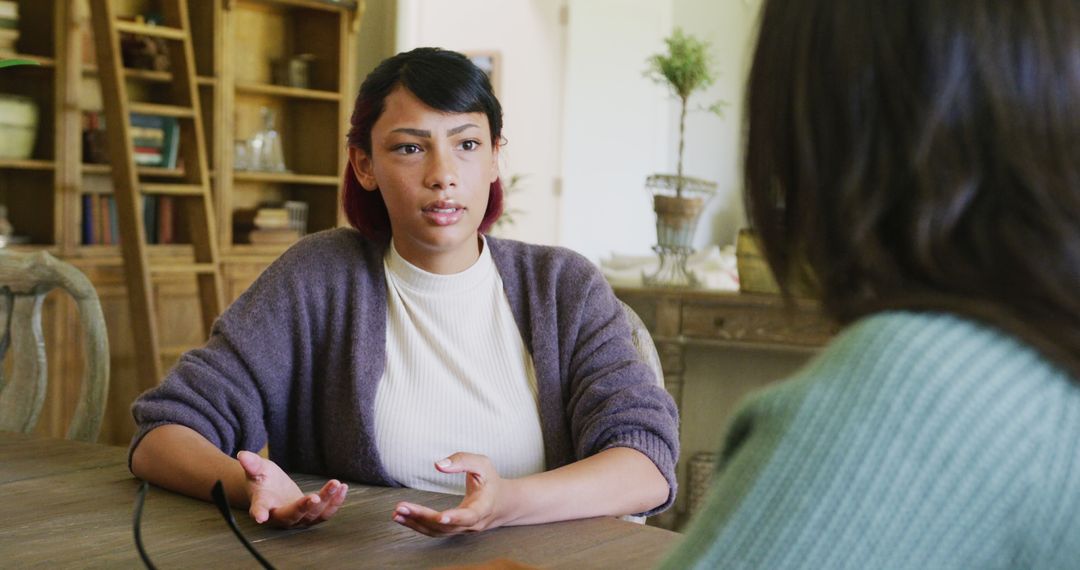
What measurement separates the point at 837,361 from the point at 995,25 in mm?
170

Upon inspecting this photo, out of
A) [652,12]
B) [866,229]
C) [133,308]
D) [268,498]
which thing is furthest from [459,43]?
[866,229]

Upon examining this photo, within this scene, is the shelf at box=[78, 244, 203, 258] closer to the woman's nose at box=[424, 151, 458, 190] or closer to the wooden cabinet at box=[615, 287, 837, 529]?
the wooden cabinet at box=[615, 287, 837, 529]

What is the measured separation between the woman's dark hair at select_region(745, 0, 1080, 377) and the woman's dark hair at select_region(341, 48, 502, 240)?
3.29 feet

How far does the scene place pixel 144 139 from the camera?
4.58m

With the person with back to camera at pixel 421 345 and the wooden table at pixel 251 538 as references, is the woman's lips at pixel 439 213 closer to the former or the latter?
the person with back to camera at pixel 421 345

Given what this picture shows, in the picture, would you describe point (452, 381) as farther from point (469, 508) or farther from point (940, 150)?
point (940, 150)

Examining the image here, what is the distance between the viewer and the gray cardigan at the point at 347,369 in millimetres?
1419

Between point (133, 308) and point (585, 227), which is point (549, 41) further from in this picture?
point (133, 308)

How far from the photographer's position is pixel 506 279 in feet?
5.28

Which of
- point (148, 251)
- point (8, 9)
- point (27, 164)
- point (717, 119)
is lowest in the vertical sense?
point (148, 251)

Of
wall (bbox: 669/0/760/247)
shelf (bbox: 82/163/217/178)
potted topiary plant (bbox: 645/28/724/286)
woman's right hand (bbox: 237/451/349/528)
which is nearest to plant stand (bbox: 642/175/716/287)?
potted topiary plant (bbox: 645/28/724/286)

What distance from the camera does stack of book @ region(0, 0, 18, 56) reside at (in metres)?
4.21

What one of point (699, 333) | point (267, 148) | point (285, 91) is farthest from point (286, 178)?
point (699, 333)

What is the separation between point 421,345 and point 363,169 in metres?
0.28
